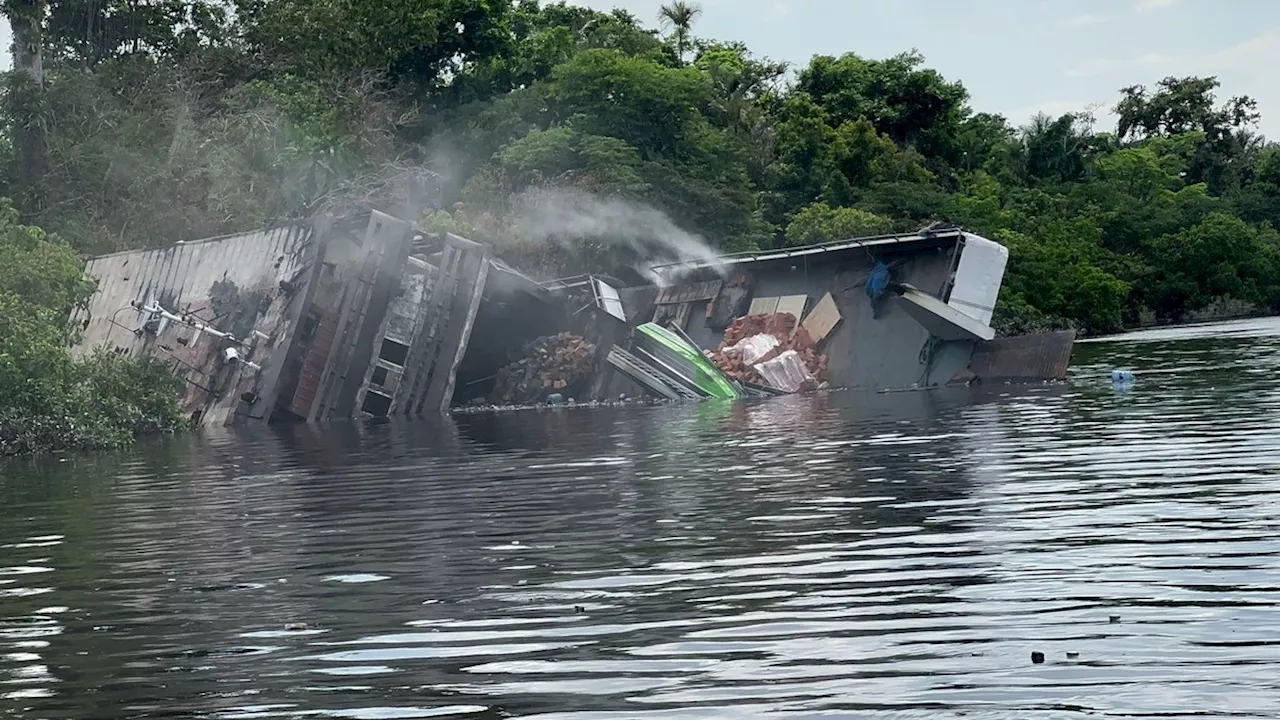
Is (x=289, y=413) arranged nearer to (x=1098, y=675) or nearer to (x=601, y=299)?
(x=601, y=299)

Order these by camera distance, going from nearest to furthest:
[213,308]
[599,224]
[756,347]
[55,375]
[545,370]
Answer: [55,375] < [213,308] < [756,347] < [545,370] < [599,224]

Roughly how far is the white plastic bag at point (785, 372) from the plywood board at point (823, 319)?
127 centimetres

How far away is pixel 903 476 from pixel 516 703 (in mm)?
11153

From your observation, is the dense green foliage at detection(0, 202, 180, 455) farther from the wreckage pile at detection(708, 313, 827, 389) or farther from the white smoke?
the white smoke

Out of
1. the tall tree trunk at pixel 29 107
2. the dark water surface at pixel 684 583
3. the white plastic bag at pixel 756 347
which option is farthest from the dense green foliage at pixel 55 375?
the white plastic bag at pixel 756 347

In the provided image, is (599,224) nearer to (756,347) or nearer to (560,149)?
(560,149)

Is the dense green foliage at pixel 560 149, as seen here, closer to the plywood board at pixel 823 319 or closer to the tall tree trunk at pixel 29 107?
the tall tree trunk at pixel 29 107

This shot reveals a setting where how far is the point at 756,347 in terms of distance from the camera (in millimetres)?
44812

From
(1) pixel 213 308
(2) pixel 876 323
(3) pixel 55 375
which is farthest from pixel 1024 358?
(3) pixel 55 375

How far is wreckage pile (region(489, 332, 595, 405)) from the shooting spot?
4538 centimetres

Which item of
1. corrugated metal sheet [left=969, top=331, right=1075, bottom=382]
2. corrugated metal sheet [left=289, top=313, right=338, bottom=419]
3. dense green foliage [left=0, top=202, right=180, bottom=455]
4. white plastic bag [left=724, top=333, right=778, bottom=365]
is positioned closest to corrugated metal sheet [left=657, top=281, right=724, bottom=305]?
white plastic bag [left=724, top=333, right=778, bottom=365]

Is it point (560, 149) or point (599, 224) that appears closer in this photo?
point (599, 224)

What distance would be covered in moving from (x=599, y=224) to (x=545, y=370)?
1483 cm

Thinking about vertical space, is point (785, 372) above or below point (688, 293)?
below
